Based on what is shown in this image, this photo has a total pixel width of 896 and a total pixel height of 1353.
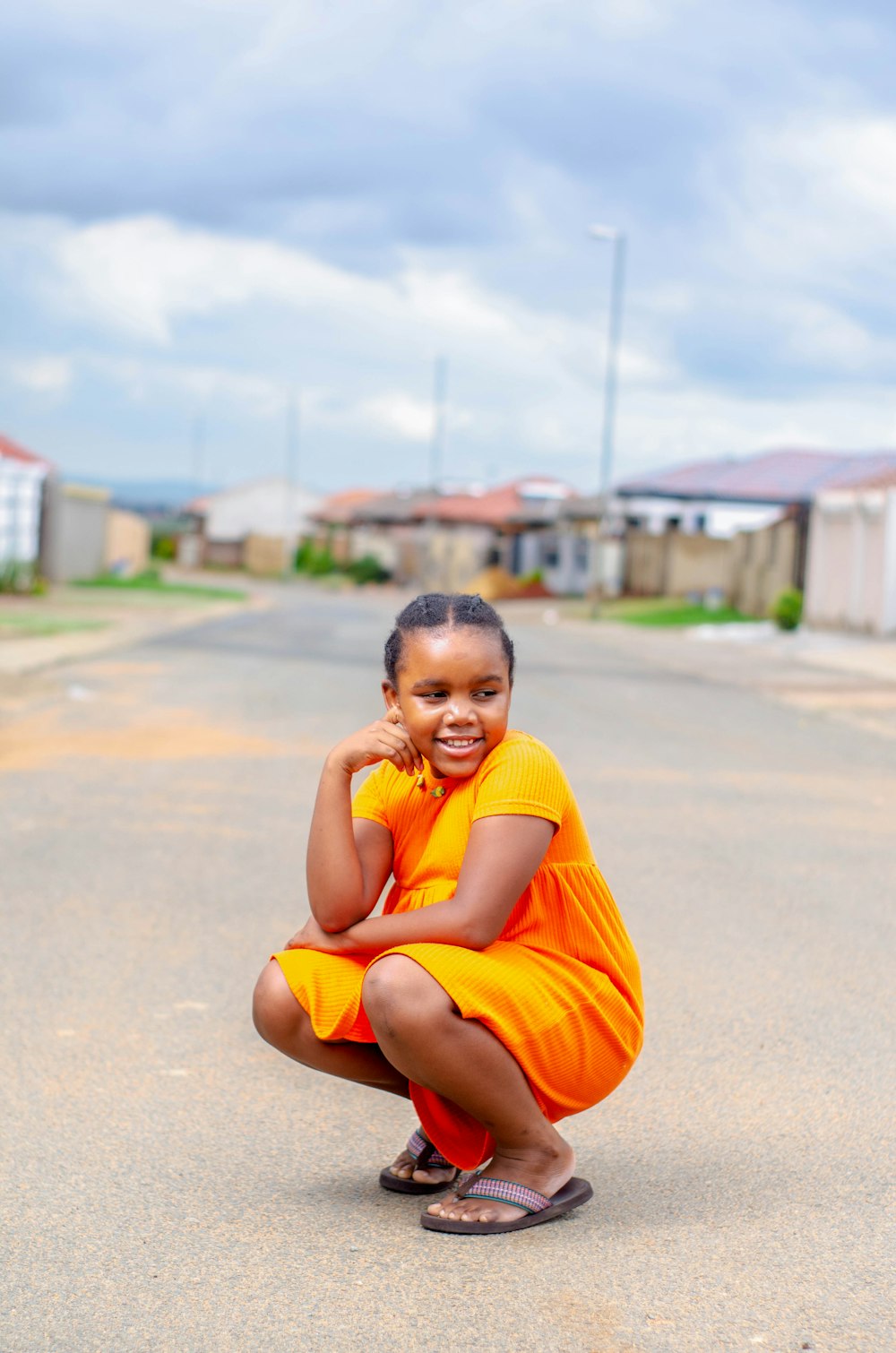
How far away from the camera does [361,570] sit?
6538 cm

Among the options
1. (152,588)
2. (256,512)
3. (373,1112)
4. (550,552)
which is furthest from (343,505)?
(373,1112)

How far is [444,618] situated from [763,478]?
1906 inches

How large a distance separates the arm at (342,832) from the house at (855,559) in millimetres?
25224

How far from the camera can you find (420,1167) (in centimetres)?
358

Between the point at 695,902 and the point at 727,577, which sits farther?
the point at 727,577

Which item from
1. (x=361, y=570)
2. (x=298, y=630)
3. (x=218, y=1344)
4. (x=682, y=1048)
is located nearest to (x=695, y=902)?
(x=682, y=1048)

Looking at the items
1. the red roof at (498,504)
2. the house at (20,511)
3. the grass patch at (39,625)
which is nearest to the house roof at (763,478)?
the red roof at (498,504)

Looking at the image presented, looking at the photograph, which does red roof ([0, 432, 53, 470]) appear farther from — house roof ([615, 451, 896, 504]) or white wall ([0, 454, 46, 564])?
house roof ([615, 451, 896, 504])

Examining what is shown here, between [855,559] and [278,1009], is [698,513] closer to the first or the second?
[855,559]

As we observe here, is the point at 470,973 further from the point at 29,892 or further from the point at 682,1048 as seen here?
the point at 29,892

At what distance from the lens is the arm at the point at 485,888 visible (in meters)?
3.29

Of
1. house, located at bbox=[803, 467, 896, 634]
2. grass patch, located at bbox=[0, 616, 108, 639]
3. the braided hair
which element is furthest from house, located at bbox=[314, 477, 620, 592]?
the braided hair

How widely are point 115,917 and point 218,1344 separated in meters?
3.51

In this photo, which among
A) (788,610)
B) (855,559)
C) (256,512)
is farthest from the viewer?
(256,512)
